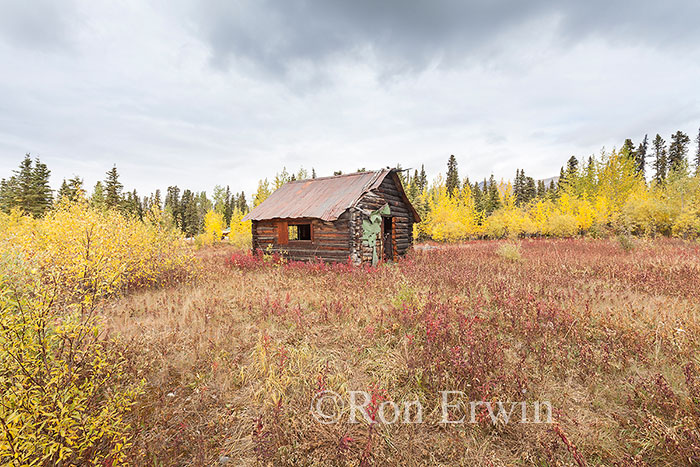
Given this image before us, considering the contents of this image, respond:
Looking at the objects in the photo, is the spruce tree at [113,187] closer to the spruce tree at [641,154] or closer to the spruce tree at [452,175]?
the spruce tree at [452,175]

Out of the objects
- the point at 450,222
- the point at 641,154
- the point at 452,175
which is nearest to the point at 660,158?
the point at 641,154

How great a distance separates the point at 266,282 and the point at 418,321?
5778mm

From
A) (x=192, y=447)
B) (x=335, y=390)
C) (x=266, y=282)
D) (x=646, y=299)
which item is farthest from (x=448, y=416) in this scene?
(x=266, y=282)

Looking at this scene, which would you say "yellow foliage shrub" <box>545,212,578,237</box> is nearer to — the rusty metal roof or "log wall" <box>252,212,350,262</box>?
the rusty metal roof

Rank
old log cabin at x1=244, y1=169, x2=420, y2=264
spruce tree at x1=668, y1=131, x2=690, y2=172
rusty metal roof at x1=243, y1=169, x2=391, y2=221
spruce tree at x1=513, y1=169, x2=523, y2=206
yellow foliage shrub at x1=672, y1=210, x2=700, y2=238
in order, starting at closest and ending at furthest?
old log cabin at x1=244, y1=169, x2=420, y2=264
rusty metal roof at x1=243, y1=169, x2=391, y2=221
yellow foliage shrub at x1=672, y1=210, x2=700, y2=238
spruce tree at x1=668, y1=131, x2=690, y2=172
spruce tree at x1=513, y1=169, x2=523, y2=206

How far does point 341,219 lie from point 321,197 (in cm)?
223

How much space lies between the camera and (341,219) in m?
12.0

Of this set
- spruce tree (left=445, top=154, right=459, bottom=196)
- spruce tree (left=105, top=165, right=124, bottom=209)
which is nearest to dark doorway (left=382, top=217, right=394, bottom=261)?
spruce tree (left=105, top=165, right=124, bottom=209)

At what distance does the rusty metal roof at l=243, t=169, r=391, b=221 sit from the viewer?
1207cm

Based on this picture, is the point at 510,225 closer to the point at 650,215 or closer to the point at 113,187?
the point at 650,215

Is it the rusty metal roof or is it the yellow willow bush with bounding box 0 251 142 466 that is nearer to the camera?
the yellow willow bush with bounding box 0 251 142 466

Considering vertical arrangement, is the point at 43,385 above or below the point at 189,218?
below

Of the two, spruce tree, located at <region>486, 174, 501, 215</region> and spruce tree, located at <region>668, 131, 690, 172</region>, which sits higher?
spruce tree, located at <region>668, 131, 690, 172</region>

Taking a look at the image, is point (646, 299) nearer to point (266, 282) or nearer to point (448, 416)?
point (448, 416)
